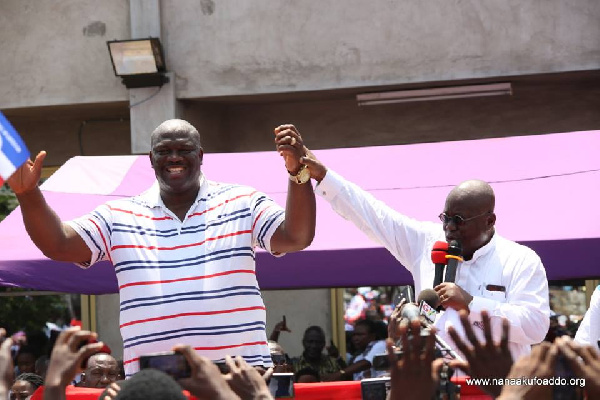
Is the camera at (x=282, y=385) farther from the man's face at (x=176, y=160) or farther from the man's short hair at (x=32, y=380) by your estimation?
the man's short hair at (x=32, y=380)

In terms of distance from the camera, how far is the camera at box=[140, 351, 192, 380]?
9.87 ft

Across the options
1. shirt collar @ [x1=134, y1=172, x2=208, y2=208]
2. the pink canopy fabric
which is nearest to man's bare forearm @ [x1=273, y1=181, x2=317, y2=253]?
shirt collar @ [x1=134, y1=172, x2=208, y2=208]

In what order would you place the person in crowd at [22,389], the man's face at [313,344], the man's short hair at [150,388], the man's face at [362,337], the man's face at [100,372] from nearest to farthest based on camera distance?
the man's short hair at [150,388], the person in crowd at [22,389], the man's face at [100,372], the man's face at [313,344], the man's face at [362,337]

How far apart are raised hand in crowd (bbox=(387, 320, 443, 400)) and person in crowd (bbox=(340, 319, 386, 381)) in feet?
24.7

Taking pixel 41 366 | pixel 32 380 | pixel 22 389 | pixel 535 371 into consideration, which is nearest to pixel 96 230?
pixel 535 371

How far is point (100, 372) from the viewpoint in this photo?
8.12 m

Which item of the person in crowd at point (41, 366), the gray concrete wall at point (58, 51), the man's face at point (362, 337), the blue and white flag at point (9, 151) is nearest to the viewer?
the blue and white flag at point (9, 151)

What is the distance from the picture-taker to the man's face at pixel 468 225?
5.19 metres

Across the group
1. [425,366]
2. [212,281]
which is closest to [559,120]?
[212,281]

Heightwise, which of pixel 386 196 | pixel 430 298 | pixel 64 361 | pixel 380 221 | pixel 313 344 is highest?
pixel 386 196

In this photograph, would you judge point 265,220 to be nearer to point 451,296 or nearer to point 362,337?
point 451,296

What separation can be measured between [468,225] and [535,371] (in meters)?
2.27

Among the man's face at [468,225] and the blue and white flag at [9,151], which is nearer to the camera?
the blue and white flag at [9,151]

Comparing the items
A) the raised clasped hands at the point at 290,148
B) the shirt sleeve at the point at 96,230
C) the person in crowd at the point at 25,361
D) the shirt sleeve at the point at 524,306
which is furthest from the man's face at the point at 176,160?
the person in crowd at the point at 25,361
